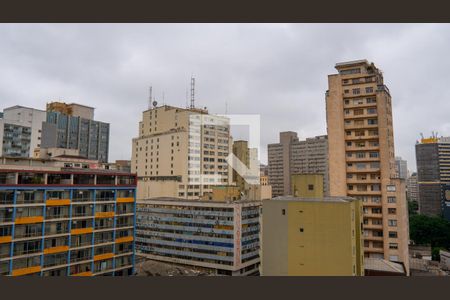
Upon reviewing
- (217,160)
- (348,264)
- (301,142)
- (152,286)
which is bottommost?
(348,264)

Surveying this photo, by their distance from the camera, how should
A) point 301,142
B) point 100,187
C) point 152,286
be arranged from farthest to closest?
1. point 301,142
2. point 100,187
3. point 152,286

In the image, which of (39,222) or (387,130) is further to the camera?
(387,130)

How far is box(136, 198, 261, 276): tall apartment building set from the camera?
30047mm

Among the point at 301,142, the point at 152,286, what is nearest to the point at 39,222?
the point at 152,286

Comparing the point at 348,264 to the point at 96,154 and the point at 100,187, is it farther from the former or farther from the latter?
the point at 96,154

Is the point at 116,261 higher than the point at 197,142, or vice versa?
the point at 197,142

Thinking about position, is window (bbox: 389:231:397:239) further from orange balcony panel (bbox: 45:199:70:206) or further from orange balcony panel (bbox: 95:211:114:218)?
orange balcony panel (bbox: 45:199:70:206)

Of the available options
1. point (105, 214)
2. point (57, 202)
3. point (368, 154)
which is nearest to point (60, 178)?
point (57, 202)

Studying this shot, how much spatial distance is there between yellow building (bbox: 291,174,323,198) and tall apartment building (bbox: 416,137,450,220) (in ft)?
193

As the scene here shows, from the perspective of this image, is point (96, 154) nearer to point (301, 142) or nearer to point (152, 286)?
point (301, 142)

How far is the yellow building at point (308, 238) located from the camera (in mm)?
14586

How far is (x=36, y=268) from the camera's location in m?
19.7

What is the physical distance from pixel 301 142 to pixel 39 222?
66.3 metres

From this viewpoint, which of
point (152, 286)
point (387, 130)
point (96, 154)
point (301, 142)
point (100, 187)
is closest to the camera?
point (152, 286)
